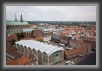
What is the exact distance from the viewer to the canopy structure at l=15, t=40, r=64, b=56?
3.22 m

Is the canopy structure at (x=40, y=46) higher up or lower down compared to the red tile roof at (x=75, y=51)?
higher up

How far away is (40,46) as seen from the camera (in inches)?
129

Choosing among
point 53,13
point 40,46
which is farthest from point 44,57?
point 53,13

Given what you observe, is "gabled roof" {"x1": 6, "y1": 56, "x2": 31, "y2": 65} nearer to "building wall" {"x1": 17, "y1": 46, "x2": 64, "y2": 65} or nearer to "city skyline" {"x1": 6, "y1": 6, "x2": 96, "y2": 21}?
"building wall" {"x1": 17, "y1": 46, "x2": 64, "y2": 65}

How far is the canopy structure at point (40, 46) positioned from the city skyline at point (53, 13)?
1.31 feet

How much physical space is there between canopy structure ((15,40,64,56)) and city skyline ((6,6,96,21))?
1.31ft

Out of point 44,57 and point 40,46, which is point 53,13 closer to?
point 40,46

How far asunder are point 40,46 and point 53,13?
61 centimetres

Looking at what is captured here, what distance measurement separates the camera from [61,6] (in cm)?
325

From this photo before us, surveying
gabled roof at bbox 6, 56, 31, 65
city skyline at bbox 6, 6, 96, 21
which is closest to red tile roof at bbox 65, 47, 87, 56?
city skyline at bbox 6, 6, 96, 21

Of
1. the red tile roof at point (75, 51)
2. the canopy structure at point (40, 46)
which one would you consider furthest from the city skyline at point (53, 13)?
the red tile roof at point (75, 51)

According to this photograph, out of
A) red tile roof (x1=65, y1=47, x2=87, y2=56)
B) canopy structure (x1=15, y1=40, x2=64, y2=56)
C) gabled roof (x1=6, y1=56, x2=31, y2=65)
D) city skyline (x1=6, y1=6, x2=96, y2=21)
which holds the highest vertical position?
city skyline (x1=6, y1=6, x2=96, y2=21)

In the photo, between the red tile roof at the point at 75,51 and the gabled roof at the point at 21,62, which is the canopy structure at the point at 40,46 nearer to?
the red tile roof at the point at 75,51

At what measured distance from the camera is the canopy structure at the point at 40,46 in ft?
10.6
